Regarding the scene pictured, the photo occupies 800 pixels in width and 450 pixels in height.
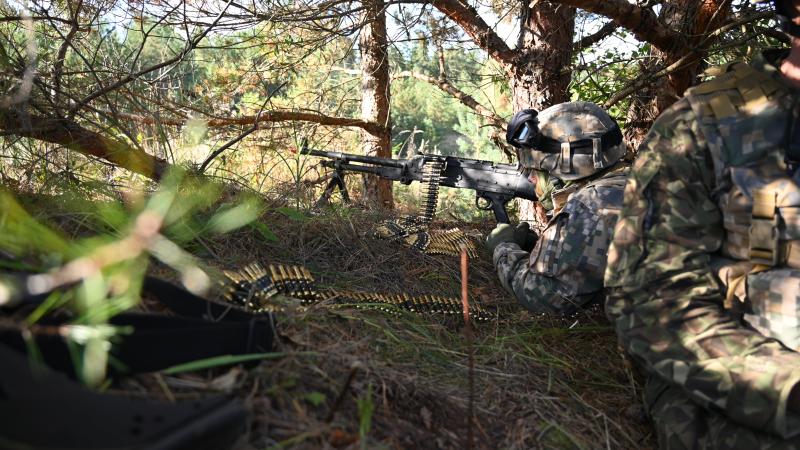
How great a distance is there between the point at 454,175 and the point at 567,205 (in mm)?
2030

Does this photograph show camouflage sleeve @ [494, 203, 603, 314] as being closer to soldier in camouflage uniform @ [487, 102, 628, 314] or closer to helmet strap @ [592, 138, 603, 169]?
soldier in camouflage uniform @ [487, 102, 628, 314]

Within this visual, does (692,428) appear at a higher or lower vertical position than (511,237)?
lower

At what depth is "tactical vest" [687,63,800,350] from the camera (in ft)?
6.86

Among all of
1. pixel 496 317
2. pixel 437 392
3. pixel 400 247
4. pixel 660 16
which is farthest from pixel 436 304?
pixel 660 16

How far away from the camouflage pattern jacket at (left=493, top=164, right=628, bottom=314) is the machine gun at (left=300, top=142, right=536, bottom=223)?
1418mm

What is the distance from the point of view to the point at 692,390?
2137mm

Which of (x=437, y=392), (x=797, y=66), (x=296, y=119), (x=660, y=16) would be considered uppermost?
(x=660, y=16)

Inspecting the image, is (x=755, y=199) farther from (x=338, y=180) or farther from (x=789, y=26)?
(x=338, y=180)

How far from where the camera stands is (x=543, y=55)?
17.6 ft

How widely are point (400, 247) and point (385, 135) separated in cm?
484

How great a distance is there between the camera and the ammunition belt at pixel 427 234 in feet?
13.1

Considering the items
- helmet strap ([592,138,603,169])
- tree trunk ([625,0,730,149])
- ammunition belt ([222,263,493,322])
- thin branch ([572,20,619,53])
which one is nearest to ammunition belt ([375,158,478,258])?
ammunition belt ([222,263,493,322])

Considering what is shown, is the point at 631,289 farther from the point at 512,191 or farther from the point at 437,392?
the point at 512,191

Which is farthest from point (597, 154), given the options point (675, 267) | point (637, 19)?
point (637, 19)
